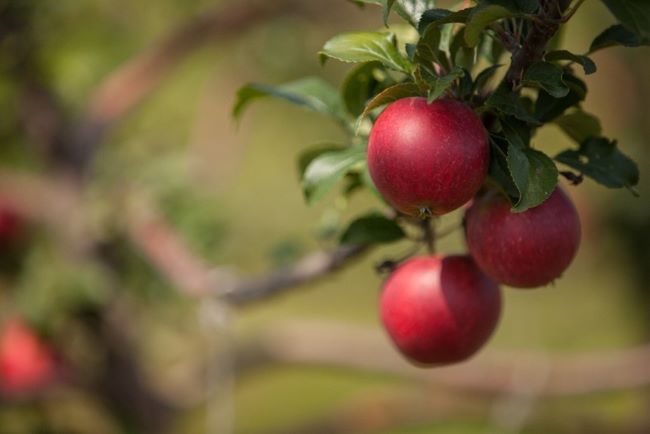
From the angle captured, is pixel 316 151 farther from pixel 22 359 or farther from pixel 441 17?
pixel 22 359

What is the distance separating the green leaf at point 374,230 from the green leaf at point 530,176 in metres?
0.16

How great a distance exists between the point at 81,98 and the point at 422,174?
1.43 metres

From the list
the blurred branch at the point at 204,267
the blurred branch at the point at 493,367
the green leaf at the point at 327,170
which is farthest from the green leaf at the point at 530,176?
the blurred branch at the point at 493,367

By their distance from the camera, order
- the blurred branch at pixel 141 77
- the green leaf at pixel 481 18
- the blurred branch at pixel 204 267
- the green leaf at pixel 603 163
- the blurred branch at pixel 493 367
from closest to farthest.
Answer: the green leaf at pixel 481 18 → the green leaf at pixel 603 163 → the blurred branch at pixel 204 267 → the blurred branch at pixel 141 77 → the blurred branch at pixel 493 367

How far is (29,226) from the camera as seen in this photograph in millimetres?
1516

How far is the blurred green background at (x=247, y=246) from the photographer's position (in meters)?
1.48

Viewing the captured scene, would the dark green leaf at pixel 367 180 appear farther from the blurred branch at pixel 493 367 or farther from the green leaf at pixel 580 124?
the blurred branch at pixel 493 367

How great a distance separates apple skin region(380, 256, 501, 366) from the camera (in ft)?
1.80

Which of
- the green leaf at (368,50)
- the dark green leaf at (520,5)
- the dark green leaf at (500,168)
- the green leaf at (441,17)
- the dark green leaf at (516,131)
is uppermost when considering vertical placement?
the green leaf at (368,50)

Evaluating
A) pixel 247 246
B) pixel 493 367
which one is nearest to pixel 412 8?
pixel 493 367

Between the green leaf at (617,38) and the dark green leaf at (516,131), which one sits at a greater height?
the green leaf at (617,38)

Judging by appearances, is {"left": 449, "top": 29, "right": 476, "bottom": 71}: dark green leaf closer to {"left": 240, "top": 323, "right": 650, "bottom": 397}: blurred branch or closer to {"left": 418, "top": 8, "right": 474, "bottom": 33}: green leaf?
{"left": 418, "top": 8, "right": 474, "bottom": 33}: green leaf

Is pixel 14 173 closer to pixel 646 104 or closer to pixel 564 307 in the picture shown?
pixel 646 104

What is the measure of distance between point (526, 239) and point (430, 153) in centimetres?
8
